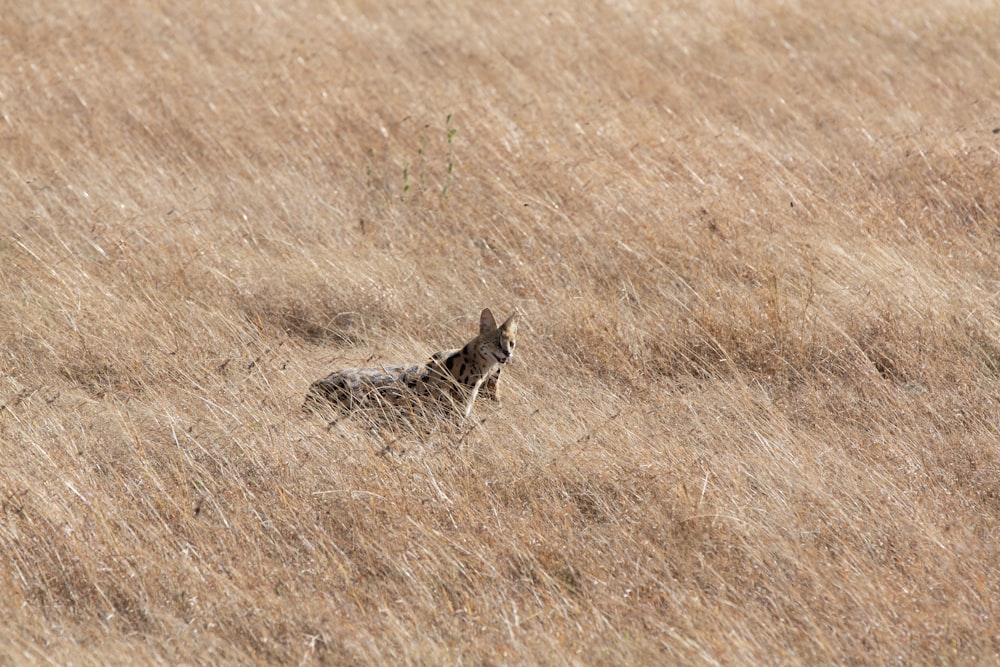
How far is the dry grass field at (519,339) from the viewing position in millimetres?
4051

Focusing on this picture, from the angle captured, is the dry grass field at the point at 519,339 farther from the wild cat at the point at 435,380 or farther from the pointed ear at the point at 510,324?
the pointed ear at the point at 510,324

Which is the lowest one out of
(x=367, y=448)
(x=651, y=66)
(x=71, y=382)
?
(x=71, y=382)

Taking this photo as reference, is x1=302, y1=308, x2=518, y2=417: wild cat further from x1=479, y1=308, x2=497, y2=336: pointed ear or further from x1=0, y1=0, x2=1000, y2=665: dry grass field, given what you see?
x1=0, y1=0, x2=1000, y2=665: dry grass field

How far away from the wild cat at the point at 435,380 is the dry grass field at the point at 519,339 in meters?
0.18

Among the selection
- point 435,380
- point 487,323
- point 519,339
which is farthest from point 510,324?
point 519,339

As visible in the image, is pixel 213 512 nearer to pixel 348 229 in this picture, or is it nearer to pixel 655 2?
pixel 348 229

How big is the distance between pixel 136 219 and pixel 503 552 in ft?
14.1

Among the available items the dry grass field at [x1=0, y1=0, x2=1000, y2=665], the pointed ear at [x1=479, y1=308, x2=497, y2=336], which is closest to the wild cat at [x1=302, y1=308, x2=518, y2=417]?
the pointed ear at [x1=479, y1=308, x2=497, y2=336]

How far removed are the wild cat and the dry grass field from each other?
18 cm

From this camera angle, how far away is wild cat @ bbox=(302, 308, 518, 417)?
5391 mm

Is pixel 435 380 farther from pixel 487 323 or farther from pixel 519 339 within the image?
pixel 519 339

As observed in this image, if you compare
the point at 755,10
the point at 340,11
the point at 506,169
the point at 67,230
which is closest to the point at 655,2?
the point at 755,10

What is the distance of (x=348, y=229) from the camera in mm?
7637

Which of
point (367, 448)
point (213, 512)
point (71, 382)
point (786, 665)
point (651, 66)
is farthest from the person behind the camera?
point (651, 66)
